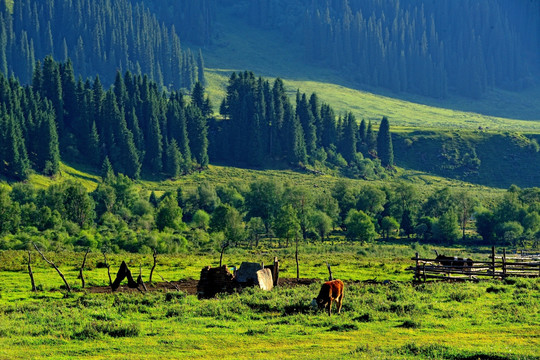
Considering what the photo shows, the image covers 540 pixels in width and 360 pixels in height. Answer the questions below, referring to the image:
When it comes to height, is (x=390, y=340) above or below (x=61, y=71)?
below

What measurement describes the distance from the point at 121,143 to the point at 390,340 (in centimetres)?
14450

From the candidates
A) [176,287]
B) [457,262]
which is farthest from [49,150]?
[176,287]

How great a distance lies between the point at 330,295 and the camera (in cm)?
3844

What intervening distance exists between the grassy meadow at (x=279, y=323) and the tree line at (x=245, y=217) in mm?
53152

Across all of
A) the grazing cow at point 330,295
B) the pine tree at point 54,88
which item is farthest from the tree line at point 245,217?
the grazing cow at point 330,295

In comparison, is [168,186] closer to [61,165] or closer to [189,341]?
[61,165]

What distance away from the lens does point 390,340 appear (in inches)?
1313

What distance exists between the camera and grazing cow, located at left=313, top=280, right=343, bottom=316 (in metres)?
38.4

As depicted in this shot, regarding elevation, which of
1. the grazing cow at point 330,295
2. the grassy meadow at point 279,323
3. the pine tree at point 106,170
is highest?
the pine tree at point 106,170

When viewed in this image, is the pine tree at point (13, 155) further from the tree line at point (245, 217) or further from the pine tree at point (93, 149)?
the pine tree at point (93, 149)

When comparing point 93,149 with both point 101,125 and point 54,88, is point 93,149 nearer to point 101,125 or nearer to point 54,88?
point 101,125

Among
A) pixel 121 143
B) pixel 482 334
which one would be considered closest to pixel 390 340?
pixel 482 334

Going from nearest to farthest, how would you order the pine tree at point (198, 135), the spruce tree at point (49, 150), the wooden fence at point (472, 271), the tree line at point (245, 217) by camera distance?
1. the wooden fence at point (472, 271)
2. the tree line at point (245, 217)
3. the spruce tree at point (49, 150)
4. the pine tree at point (198, 135)

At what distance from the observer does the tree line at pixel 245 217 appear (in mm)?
106000
